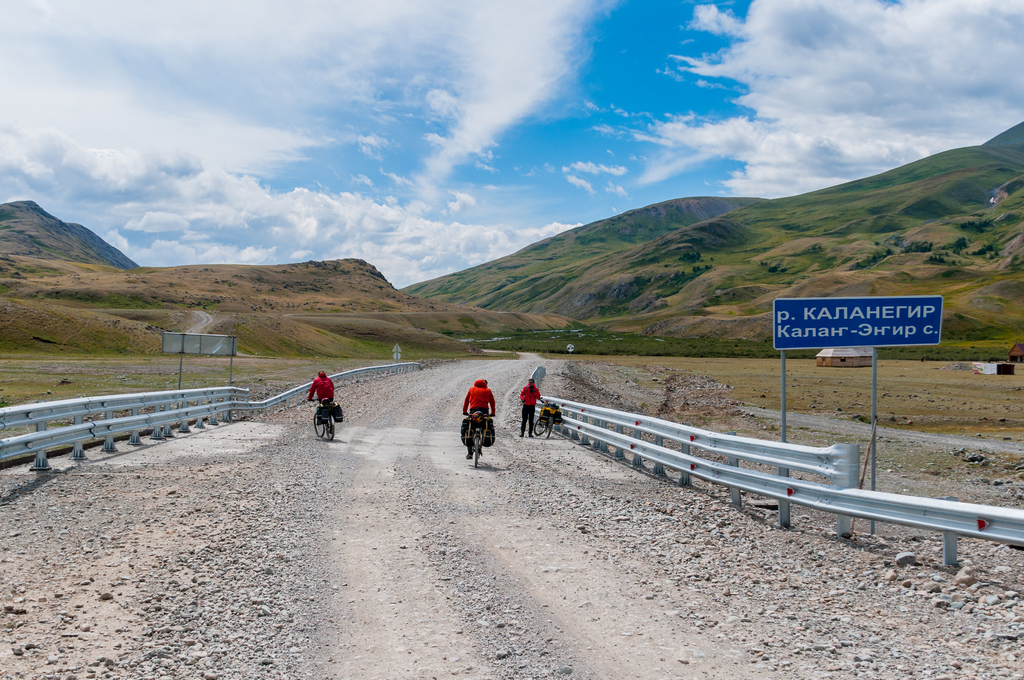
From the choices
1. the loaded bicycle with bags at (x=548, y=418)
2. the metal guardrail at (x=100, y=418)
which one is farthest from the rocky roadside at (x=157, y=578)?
the loaded bicycle with bags at (x=548, y=418)

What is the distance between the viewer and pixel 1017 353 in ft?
264

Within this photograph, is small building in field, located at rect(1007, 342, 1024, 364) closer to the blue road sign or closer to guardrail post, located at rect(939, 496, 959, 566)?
the blue road sign

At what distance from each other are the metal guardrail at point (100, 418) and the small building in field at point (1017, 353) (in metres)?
91.5

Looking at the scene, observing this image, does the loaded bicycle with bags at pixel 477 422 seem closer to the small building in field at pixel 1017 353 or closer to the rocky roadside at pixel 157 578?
the rocky roadside at pixel 157 578

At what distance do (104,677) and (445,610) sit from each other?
255cm

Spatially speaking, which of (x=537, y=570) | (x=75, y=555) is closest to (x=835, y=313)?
(x=537, y=570)

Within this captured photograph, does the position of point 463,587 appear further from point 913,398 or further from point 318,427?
point 913,398

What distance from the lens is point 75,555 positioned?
22.7 ft

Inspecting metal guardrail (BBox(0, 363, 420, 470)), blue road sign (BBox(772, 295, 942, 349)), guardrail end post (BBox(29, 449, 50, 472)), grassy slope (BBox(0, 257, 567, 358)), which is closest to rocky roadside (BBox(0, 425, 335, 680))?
guardrail end post (BBox(29, 449, 50, 472))

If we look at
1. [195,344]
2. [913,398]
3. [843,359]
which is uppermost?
[843,359]

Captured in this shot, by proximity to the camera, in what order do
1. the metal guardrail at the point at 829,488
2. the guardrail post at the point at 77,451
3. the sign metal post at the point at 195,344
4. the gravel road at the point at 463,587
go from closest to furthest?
1. the gravel road at the point at 463,587
2. the metal guardrail at the point at 829,488
3. the guardrail post at the point at 77,451
4. the sign metal post at the point at 195,344

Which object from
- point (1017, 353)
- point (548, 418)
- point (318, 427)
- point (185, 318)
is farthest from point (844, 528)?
point (1017, 353)

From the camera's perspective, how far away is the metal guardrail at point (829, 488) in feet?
19.8

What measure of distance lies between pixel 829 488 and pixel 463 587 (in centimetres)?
459
